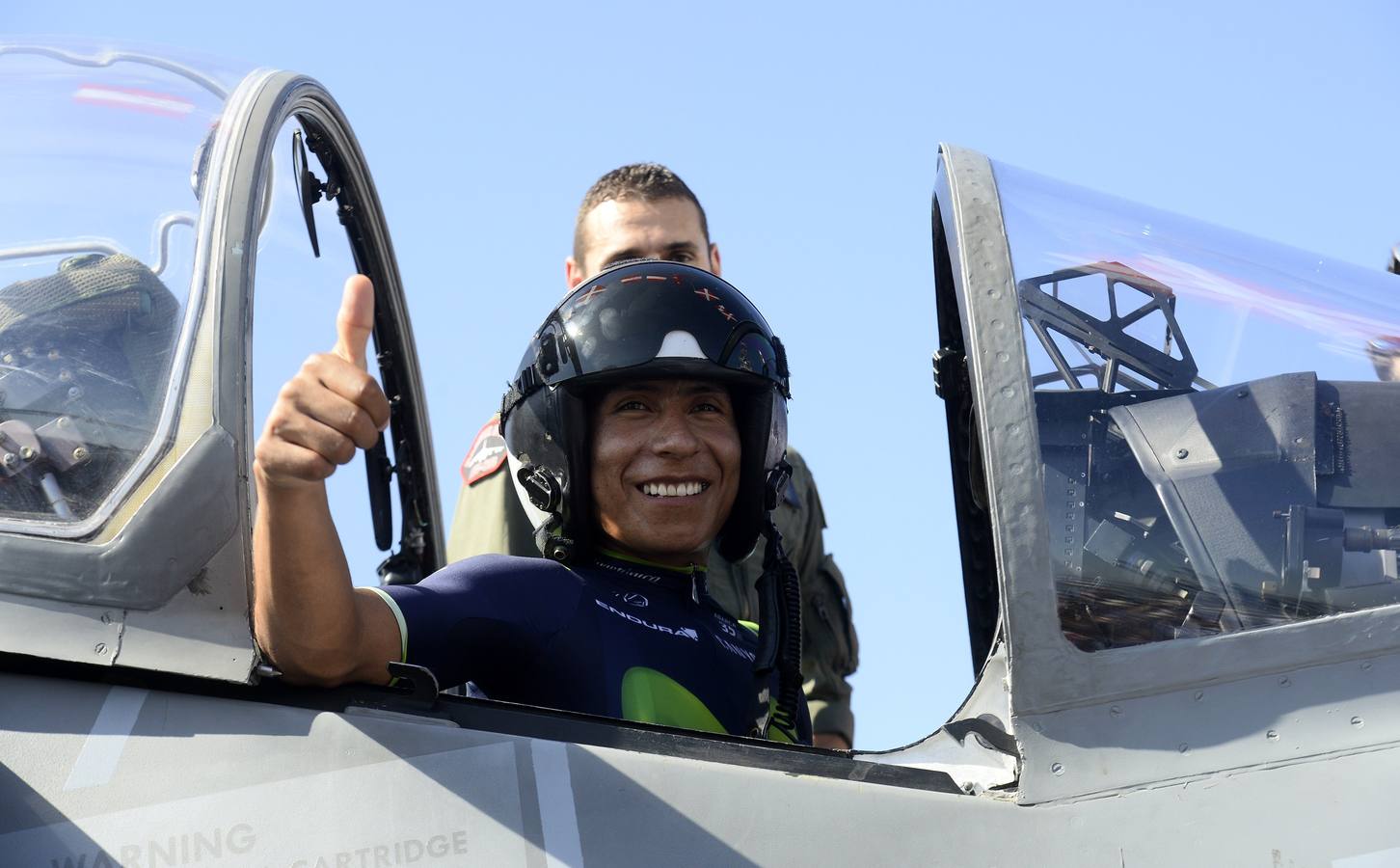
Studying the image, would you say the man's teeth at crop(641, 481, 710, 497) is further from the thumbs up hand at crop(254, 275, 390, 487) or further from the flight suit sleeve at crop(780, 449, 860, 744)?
the flight suit sleeve at crop(780, 449, 860, 744)

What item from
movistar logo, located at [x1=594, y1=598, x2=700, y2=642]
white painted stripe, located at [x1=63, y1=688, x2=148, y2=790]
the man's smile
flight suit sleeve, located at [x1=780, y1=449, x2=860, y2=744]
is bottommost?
flight suit sleeve, located at [x1=780, y1=449, x2=860, y2=744]

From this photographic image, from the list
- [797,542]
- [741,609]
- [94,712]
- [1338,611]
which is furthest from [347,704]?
[797,542]

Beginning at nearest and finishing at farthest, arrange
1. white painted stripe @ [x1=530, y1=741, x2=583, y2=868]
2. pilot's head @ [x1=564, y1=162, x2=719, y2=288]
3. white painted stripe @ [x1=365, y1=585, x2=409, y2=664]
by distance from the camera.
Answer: white painted stripe @ [x1=530, y1=741, x2=583, y2=868]
white painted stripe @ [x1=365, y1=585, x2=409, y2=664]
pilot's head @ [x1=564, y1=162, x2=719, y2=288]

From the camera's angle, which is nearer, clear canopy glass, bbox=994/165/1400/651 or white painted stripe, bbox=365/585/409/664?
clear canopy glass, bbox=994/165/1400/651

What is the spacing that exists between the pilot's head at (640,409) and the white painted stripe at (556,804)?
858mm

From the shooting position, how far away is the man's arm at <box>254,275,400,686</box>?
5.55ft

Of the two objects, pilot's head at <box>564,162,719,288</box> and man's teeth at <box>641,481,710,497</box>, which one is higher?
pilot's head at <box>564,162,719,288</box>

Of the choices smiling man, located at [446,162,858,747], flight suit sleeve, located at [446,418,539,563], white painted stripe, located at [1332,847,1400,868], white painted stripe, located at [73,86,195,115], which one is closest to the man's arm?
white painted stripe, located at [73,86,195,115]

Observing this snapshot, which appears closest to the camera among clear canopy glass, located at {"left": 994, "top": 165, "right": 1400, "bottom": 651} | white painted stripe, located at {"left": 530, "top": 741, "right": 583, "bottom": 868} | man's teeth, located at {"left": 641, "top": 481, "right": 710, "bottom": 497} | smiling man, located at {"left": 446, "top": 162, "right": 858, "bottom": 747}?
white painted stripe, located at {"left": 530, "top": 741, "right": 583, "bottom": 868}

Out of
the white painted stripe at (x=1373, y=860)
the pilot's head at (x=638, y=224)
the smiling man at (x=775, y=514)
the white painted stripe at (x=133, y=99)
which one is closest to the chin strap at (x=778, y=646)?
the white painted stripe at (x=1373, y=860)

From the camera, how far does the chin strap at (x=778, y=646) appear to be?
2.52m

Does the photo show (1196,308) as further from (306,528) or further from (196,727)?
(196,727)

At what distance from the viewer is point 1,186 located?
2.29 metres

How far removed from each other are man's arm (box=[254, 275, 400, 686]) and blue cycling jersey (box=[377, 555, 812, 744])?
0.55ft
